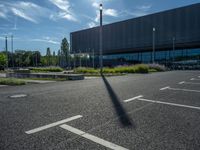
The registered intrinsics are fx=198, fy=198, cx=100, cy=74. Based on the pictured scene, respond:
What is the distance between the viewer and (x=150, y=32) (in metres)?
68.0

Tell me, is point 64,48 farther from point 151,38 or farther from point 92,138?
point 92,138

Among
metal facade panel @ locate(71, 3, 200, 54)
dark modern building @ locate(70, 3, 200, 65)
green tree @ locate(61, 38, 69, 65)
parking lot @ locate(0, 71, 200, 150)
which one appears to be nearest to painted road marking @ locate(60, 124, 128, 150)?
parking lot @ locate(0, 71, 200, 150)

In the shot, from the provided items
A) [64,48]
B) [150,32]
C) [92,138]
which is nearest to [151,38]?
[150,32]

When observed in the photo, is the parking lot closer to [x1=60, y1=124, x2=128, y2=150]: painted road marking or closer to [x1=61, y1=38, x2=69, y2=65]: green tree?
[x1=60, y1=124, x2=128, y2=150]: painted road marking

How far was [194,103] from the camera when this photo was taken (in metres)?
6.79

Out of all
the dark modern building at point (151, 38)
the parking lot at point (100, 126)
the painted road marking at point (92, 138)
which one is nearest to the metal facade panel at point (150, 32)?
the dark modern building at point (151, 38)

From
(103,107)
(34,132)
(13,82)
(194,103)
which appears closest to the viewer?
(34,132)

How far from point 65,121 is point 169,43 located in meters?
65.4

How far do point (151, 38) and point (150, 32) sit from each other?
6.97 feet

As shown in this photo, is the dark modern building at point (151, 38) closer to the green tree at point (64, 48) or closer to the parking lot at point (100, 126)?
the green tree at point (64, 48)

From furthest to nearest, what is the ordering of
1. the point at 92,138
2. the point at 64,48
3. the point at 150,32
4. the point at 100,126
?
the point at 64,48
the point at 150,32
the point at 100,126
the point at 92,138

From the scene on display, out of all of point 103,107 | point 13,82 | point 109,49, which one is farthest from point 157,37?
point 103,107

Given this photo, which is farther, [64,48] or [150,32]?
[64,48]

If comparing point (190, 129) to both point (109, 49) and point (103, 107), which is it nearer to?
point (103, 107)
